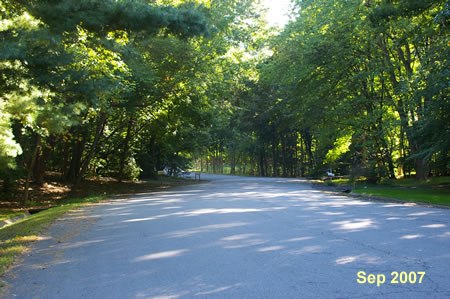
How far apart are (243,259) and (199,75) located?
1755 centimetres

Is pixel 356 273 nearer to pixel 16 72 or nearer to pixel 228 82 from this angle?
pixel 16 72

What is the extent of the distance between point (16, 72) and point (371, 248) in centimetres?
872

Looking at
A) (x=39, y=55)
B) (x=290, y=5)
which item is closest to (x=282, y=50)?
(x=290, y=5)

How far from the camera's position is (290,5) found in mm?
29000

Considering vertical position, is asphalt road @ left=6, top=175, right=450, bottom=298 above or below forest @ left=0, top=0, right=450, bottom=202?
below

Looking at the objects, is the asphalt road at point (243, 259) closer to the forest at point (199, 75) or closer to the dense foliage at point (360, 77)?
the forest at point (199, 75)
